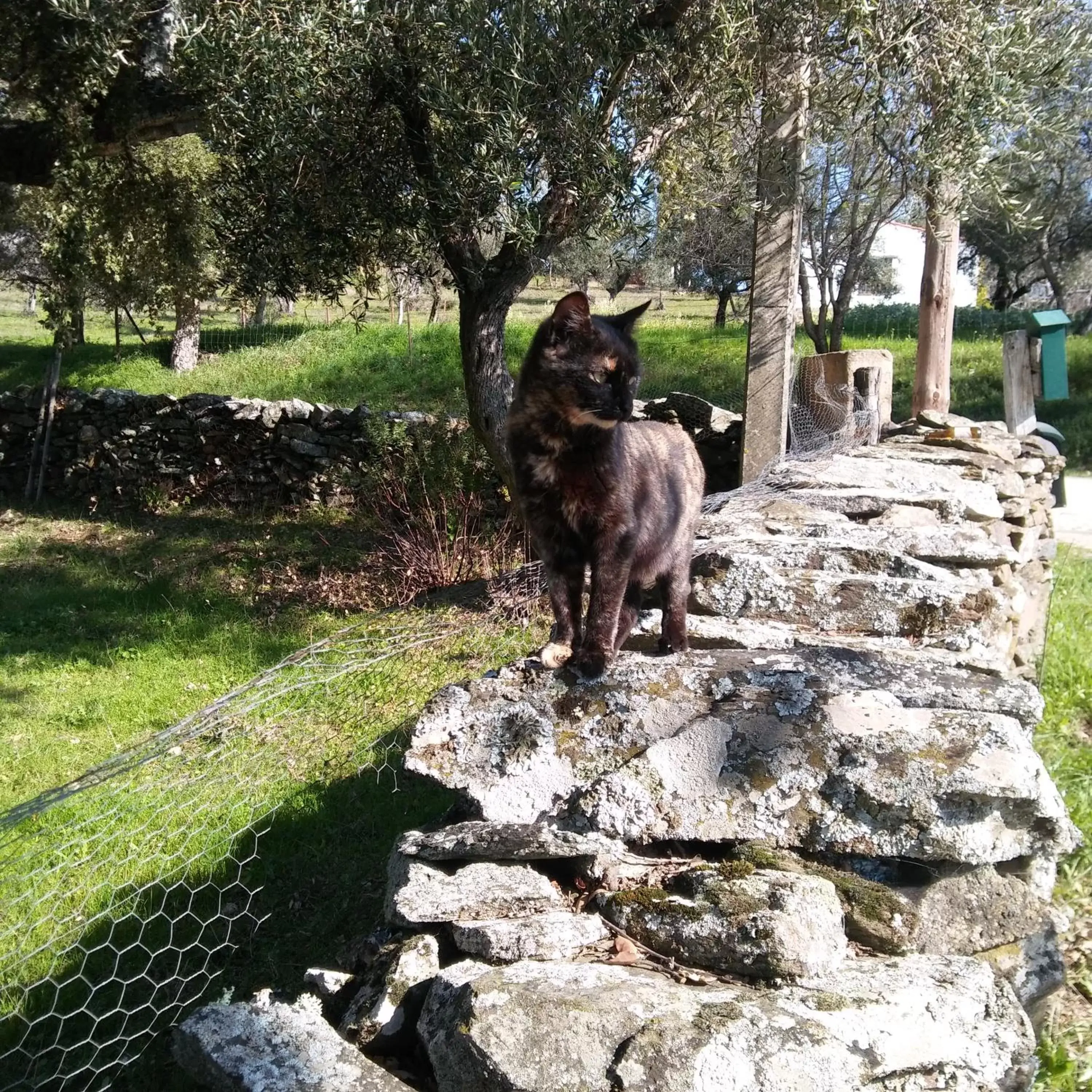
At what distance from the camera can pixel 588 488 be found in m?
3.38

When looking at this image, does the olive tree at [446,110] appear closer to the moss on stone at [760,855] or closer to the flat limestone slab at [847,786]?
the flat limestone slab at [847,786]

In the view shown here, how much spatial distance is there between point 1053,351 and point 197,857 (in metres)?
9.06

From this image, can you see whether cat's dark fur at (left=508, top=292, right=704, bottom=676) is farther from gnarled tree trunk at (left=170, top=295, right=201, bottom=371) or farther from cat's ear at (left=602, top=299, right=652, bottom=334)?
gnarled tree trunk at (left=170, top=295, right=201, bottom=371)

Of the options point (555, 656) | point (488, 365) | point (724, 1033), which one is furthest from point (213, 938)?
point (488, 365)

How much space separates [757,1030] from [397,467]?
896cm

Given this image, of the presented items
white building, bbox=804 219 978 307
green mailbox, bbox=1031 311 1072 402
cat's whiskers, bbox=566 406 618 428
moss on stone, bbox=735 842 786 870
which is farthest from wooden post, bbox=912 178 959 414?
white building, bbox=804 219 978 307

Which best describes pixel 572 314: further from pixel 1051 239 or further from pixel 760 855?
pixel 1051 239

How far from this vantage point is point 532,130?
5.62 m

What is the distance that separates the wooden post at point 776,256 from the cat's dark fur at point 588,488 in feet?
11.0

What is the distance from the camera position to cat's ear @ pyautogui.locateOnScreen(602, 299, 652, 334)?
12.6 ft

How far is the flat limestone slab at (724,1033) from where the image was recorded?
1524 mm

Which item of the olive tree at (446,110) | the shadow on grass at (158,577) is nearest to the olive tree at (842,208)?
the olive tree at (446,110)

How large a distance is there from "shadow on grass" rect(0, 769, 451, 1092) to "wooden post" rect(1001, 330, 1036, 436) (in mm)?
7267

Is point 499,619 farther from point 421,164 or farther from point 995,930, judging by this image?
point 995,930
